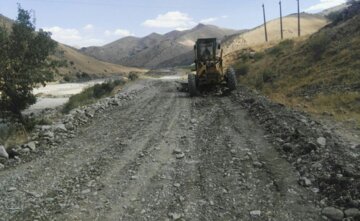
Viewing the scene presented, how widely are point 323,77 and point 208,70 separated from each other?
235 inches

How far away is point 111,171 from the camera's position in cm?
985

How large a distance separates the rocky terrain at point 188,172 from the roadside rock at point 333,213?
0.6 inches

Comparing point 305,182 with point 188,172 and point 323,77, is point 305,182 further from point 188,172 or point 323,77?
point 323,77

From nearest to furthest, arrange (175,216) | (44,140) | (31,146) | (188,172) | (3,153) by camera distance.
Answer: (175,216), (188,172), (3,153), (31,146), (44,140)

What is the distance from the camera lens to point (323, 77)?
23.2 meters

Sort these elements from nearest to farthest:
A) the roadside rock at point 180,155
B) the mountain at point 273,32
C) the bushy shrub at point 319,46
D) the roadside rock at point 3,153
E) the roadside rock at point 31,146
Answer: the roadside rock at point 180,155 → the roadside rock at point 3,153 → the roadside rock at point 31,146 → the bushy shrub at point 319,46 → the mountain at point 273,32

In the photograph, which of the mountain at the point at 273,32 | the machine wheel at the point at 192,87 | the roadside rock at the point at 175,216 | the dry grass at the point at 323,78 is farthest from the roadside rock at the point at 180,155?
the mountain at the point at 273,32

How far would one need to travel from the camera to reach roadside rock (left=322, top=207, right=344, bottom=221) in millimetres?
6762

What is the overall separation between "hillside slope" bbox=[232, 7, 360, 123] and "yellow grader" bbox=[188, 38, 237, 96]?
2.40 metres

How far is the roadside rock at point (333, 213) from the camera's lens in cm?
676

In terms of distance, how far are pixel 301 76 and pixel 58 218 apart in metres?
21.6

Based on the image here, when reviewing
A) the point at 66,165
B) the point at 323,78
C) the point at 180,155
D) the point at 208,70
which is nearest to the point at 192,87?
the point at 208,70

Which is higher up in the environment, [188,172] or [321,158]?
[321,158]

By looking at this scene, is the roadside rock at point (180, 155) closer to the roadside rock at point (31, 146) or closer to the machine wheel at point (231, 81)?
the roadside rock at point (31, 146)
